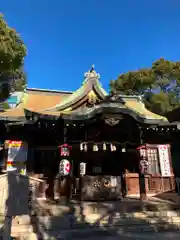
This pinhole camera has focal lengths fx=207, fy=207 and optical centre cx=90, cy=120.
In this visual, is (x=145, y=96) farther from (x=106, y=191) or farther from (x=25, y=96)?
(x=106, y=191)

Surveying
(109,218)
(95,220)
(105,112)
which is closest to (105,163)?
(105,112)

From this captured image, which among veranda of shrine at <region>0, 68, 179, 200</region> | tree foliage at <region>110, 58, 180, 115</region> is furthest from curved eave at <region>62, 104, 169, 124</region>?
tree foliage at <region>110, 58, 180, 115</region>

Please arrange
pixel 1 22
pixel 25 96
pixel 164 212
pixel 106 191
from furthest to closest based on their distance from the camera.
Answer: pixel 25 96 → pixel 1 22 → pixel 106 191 → pixel 164 212

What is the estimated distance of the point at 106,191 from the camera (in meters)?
10.6

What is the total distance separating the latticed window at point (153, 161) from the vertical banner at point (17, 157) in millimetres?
7469

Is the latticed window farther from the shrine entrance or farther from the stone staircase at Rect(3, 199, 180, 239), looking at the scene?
the stone staircase at Rect(3, 199, 180, 239)

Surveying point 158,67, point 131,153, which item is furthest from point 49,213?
point 158,67

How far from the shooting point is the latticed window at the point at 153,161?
12.9 m

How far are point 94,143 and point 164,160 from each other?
487 cm

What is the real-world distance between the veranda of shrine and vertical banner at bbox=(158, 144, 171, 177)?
0.04 feet

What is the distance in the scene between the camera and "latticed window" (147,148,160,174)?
12906 millimetres

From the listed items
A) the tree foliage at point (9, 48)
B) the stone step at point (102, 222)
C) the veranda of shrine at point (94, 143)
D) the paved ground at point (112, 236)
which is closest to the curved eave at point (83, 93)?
the veranda of shrine at point (94, 143)

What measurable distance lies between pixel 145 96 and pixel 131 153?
2377cm

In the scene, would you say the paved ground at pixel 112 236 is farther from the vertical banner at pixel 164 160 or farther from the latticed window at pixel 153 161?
the latticed window at pixel 153 161
